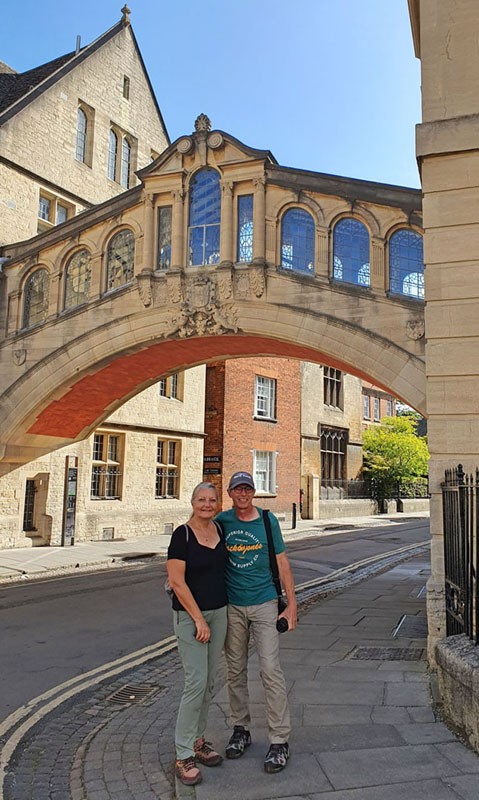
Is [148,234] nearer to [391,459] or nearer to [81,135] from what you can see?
[81,135]

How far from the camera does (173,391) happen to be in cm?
2577

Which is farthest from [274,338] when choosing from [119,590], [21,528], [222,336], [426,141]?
[21,528]

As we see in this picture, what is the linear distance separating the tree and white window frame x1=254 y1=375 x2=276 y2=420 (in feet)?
42.7

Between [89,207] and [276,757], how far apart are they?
72.2 ft

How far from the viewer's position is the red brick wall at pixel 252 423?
28.1 meters

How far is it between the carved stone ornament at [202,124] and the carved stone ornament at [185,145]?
0.93 feet

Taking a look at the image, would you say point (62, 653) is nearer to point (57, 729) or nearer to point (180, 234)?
point (57, 729)

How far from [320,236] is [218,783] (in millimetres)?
11574

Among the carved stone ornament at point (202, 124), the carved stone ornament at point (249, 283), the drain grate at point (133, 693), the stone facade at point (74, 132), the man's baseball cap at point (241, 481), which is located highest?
the stone facade at point (74, 132)

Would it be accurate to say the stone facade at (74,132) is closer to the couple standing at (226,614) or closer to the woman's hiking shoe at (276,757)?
the couple standing at (226,614)

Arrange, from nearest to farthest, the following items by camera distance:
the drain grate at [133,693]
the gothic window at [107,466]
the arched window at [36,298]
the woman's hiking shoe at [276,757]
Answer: the woman's hiking shoe at [276,757] → the drain grate at [133,693] → the arched window at [36,298] → the gothic window at [107,466]

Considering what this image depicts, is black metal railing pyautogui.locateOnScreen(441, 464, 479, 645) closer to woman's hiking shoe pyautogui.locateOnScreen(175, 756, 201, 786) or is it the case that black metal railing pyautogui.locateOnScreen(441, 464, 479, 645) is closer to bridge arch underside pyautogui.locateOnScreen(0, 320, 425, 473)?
woman's hiking shoe pyautogui.locateOnScreen(175, 756, 201, 786)

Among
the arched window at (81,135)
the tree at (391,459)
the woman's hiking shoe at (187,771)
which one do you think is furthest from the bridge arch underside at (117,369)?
the tree at (391,459)

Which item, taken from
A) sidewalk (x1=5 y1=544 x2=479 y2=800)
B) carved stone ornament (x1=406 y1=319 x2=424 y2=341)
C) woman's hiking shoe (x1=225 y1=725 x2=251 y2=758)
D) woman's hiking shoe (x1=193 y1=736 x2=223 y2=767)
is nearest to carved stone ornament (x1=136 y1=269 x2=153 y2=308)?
carved stone ornament (x1=406 y1=319 x2=424 y2=341)
